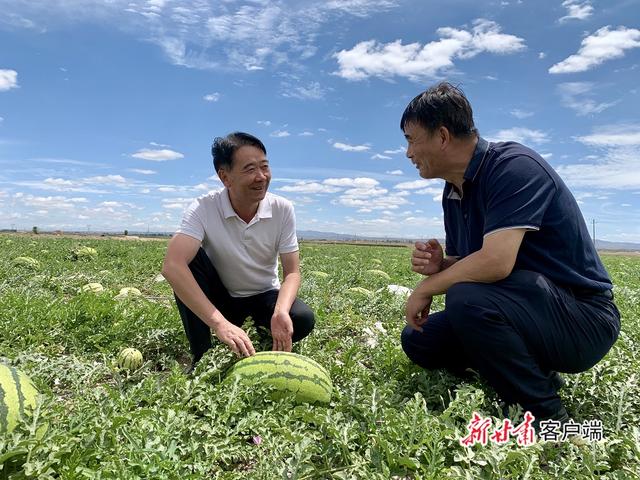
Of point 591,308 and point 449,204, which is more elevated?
point 449,204

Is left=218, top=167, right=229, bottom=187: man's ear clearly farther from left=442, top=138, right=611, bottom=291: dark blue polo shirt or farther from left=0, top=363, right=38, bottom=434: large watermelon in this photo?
left=0, top=363, right=38, bottom=434: large watermelon

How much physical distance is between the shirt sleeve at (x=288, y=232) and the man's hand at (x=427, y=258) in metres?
0.96

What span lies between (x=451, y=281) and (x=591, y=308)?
77 centimetres

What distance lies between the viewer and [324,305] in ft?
19.0

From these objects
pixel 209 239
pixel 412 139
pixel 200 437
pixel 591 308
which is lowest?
pixel 200 437

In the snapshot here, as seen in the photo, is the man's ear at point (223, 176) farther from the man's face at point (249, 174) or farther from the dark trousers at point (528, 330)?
the dark trousers at point (528, 330)

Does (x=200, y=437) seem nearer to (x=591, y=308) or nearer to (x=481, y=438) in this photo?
(x=481, y=438)

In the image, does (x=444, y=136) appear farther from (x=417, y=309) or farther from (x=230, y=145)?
(x=230, y=145)

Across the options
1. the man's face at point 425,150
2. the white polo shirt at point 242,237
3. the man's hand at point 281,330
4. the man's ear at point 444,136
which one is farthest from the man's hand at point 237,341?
the man's ear at point 444,136

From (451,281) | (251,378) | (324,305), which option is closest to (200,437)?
(251,378)

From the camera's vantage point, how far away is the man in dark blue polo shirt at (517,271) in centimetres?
264

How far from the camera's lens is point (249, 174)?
11.1 ft

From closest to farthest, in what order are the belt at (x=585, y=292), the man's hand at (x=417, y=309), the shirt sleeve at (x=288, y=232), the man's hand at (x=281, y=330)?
the belt at (x=585, y=292) → the man's hand at (x=417, y=309) → the man's hand at (x=281, y=330) → the shirt sleeve at (x=288, y=232)

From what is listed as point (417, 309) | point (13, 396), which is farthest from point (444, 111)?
point (13, 396)
